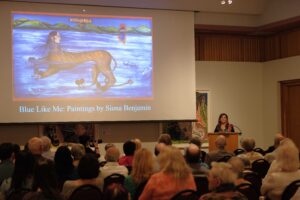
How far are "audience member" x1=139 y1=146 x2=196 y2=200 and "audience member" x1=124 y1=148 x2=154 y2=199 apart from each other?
445mm

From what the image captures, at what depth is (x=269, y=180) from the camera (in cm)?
429

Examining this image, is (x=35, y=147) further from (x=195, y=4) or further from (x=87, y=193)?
(x=195, y=4)

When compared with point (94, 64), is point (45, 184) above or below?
below

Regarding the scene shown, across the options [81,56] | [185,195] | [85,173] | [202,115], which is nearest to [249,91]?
[202,115]

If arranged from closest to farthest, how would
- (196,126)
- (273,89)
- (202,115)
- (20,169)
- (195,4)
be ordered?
(20,169) → (195,4) → (196,126) → (202,115) → (273,89)

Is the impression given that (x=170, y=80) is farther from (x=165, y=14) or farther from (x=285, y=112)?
(x=285, y=112)

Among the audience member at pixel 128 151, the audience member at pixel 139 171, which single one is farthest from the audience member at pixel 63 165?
the audience member at pixel 139 171

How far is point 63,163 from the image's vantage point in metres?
5.00

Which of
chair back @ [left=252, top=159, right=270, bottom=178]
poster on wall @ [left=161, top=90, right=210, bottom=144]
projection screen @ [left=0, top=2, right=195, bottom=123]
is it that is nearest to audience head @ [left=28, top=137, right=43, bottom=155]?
chair back @ [left=252, top=159, right=270, bottom=178]

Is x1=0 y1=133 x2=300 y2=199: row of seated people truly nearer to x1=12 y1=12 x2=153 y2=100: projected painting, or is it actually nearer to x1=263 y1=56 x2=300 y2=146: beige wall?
x1=12 y1=12 x2=153 y2=100: projected painting

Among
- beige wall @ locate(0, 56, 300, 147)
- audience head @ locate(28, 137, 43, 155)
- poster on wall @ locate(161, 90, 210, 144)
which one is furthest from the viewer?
beige wall @ locate(0, 56, 300, 147)

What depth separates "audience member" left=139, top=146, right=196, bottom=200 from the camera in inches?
147

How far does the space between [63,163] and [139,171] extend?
3.72ft

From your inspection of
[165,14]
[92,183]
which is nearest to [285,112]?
[165,14]
